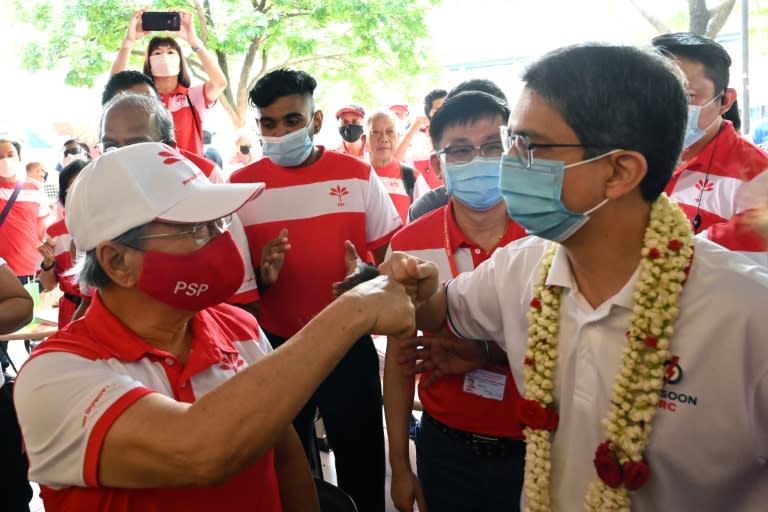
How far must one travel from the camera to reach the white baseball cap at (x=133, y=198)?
1.65 meters

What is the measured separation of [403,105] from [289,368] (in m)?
6.90

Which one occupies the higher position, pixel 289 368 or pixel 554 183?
pixel 554 183

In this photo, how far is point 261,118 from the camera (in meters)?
3.42

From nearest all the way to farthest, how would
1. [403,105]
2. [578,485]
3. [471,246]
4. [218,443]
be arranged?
1. [218,443]
2. [578,485]
3. [471,246]
4. [403,105]

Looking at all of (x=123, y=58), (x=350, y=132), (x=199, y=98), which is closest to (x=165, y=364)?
(x=199, y=98)

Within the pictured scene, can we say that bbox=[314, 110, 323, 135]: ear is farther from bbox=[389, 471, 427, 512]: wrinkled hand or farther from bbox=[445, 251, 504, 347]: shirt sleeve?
bbox=[389, 471, 427, 512]: wrinkled hand

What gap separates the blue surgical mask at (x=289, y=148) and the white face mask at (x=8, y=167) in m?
5.35

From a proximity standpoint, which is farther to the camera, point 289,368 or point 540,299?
point 540,299

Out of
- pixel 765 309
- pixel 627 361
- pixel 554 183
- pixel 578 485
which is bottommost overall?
pixel 578 485

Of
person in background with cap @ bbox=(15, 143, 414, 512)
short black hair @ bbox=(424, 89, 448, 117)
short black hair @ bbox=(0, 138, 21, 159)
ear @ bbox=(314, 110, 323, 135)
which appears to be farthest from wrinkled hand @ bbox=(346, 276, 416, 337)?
short black hair @ bbox=(0, 138, 21, 159)

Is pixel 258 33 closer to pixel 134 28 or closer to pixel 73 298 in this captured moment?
pixel 134 28

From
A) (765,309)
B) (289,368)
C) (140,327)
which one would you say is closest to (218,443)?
(289,368)

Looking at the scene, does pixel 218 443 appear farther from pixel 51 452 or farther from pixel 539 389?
pixel 539 389

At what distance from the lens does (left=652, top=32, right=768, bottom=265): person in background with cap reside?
3057mm
